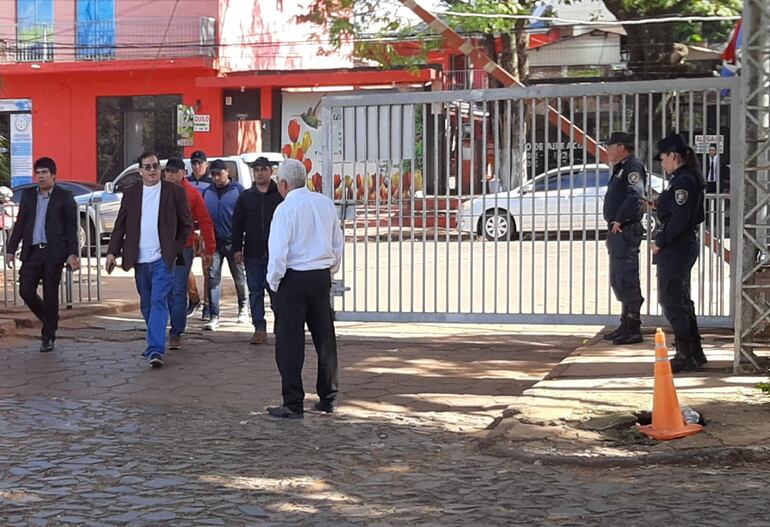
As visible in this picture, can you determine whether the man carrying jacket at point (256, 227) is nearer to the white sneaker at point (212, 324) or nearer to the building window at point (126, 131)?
the white sneaker at point (212, 324)

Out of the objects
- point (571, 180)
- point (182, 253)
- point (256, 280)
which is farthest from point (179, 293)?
point (571, 180)

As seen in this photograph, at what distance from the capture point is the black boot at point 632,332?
10781 mm

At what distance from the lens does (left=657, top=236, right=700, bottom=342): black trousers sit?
920cm

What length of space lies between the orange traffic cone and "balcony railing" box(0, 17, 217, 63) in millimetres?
27887

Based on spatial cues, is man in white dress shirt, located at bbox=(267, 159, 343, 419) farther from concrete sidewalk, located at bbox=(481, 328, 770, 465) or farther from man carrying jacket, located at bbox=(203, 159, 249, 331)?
man carrying jacket, located at bbox=(203, 159, 249, 331)

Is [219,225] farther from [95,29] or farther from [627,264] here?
[95,29]

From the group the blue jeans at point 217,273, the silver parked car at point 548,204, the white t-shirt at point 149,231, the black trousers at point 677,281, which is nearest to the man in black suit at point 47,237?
the white t-shirt at point 149,231

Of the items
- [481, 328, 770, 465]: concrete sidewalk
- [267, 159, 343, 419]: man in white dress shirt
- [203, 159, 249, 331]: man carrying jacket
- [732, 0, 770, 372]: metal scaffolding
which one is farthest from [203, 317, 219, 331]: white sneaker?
[732, 0, 770, 372]: metal scaffolding

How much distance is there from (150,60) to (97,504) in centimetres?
2903

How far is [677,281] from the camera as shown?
9.21 m

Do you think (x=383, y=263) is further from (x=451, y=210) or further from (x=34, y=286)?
(x=34, y=286)

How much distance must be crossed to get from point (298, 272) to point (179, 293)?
10.9 ft

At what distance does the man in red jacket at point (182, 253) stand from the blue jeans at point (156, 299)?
0.54 meters

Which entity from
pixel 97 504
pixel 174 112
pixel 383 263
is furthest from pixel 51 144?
pixel 97 504
